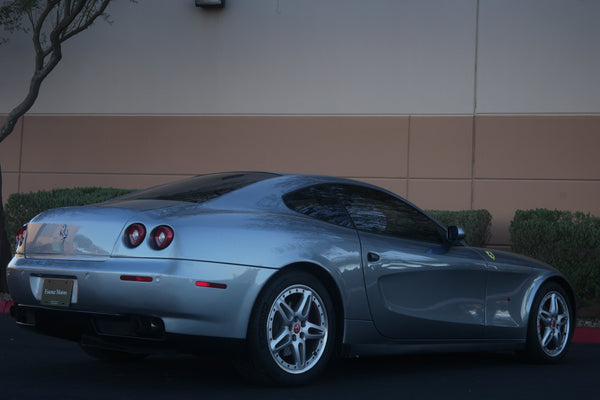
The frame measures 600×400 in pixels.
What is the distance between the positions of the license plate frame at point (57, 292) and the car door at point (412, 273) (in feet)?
5.91

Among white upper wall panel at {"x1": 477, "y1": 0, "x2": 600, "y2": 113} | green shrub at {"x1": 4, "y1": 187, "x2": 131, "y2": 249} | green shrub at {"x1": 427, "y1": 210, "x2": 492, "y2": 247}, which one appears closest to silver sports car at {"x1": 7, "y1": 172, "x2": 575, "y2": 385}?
green shrub at {"x1": 427, "y1": 210, "x2": 492, "y2": 247}

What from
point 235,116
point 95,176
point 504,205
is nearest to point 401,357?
point 504,205

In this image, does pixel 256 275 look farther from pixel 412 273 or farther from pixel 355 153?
pixel 355 153

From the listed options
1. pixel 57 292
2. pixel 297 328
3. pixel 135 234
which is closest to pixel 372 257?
pixel 297 328

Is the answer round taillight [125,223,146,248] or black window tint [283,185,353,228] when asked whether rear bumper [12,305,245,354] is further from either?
black window tint [283,185,353,228]

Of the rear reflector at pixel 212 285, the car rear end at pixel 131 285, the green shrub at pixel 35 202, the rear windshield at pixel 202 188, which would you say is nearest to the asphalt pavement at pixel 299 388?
the car rear end at pixel 131 285

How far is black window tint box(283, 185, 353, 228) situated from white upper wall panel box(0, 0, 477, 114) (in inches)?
279

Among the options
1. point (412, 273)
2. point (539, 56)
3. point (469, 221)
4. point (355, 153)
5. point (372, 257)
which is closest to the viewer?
point (372, 257)

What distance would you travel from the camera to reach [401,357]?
701cm

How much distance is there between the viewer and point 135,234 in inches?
192

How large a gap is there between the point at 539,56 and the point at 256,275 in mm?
8560

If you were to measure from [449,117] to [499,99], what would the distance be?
735 mm

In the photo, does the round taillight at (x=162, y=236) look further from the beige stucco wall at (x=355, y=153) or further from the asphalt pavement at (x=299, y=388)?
the beige stucco wall at (x=355, y=153)

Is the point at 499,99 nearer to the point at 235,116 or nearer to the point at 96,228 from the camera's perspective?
the point at 235,116
